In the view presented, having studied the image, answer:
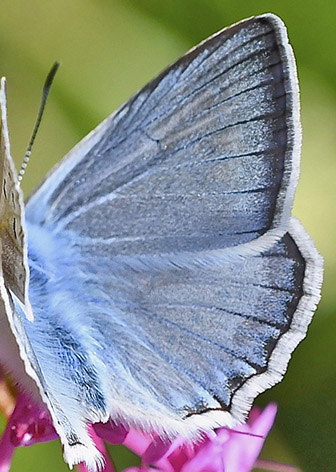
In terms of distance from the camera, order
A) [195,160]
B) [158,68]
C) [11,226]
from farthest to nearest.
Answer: [158,68] → [195,160] → [11,226]

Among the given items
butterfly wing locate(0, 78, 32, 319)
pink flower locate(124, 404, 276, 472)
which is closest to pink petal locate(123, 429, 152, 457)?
pink flower locate(124, 404, 276, 472)

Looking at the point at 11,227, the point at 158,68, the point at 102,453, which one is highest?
the point at 158,68

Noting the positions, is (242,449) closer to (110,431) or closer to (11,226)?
(110,431)

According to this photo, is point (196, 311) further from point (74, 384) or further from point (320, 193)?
point (320, 193)

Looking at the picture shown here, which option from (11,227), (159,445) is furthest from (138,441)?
(11,227)

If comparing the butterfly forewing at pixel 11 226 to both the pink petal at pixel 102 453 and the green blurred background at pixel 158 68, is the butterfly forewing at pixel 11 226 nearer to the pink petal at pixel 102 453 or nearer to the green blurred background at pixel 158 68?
the pink petal at pixel 102 453

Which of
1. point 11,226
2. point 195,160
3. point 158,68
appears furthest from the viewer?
point 158,68

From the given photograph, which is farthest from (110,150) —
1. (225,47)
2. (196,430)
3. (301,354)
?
(301,354)
